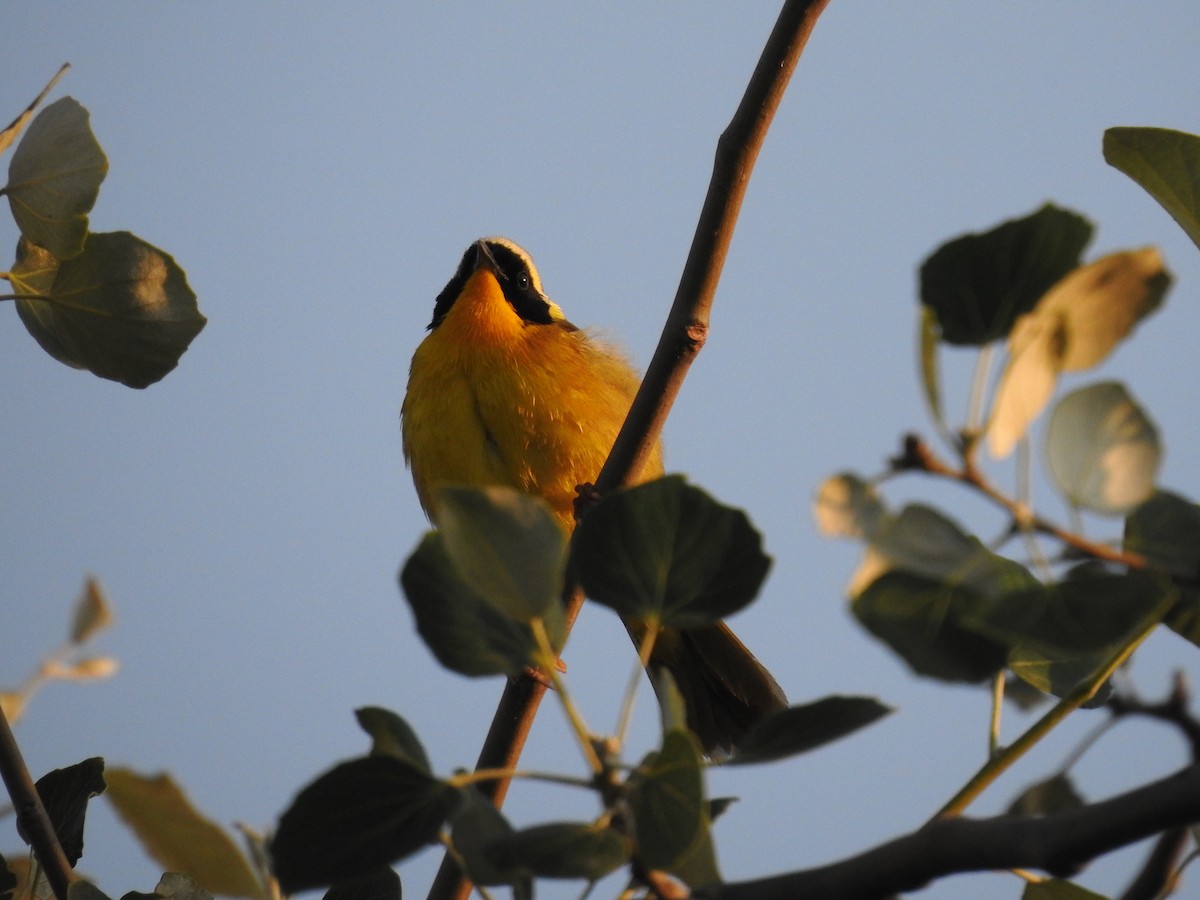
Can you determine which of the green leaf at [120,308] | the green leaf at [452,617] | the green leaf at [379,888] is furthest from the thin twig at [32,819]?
the green leaf at [452,617]

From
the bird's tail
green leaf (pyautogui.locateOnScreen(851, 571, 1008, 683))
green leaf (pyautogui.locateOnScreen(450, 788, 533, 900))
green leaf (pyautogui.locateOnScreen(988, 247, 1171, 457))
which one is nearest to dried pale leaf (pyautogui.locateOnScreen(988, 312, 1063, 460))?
green leaf (pyautogui.locateOnScreen(988, 247, 1171, 457))

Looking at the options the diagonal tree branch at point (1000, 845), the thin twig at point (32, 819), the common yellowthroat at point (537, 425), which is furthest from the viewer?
the common yellowthroat at point (537, 425)

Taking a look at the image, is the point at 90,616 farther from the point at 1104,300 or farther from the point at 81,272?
the point at 1104,300

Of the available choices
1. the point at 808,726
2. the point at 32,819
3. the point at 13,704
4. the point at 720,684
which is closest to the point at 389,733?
the point at 808,726

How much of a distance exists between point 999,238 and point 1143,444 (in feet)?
0.55

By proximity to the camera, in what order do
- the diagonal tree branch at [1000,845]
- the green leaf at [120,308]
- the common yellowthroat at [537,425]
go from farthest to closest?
the common yellowthroat at [537,425], the green leaf at [120,308], the diagonal tree branch at [1000,845]

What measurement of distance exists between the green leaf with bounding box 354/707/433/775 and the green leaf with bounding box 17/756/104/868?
66cm

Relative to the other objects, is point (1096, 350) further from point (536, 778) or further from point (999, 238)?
point (536, 778)

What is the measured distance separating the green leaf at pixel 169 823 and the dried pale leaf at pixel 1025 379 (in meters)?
0.70

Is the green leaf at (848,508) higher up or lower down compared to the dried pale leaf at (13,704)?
higher up

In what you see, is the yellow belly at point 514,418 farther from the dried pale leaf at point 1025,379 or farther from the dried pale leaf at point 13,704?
the dried pale leaf at point 1025,379

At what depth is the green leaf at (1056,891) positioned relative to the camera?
38.1 inches

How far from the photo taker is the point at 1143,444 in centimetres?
81

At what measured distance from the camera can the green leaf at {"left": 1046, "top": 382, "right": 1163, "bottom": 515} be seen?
0.80 metres
